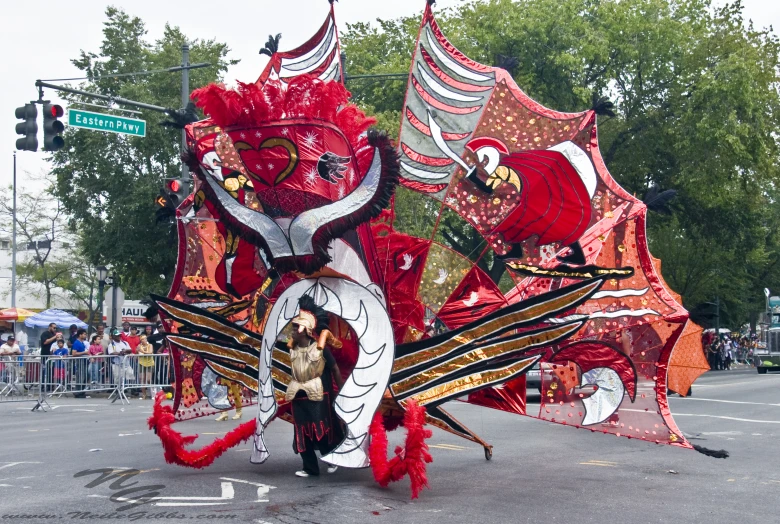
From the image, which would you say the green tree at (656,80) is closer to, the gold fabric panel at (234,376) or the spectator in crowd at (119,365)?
the spectator in crowd at (119,365)

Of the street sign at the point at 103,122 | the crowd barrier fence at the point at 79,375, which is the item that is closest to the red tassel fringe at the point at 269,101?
the street sign at the point at 103,122

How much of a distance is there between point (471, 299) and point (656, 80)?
2342cm

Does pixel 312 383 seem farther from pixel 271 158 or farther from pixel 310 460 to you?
pixel 271 158

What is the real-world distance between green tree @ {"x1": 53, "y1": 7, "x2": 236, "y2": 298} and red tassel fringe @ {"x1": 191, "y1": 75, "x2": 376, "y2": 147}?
22084mm

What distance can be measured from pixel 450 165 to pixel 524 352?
202 centimetres

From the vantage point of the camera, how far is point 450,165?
31.5 ft

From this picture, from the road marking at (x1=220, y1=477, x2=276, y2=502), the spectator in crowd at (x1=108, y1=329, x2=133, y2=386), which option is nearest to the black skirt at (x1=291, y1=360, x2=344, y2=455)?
the road marking at (x1=220, y1=477, x2=276, y2=502)

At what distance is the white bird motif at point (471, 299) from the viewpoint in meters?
9.99

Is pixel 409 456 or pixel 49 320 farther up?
pixel 49 320

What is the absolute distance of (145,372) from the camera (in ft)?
68.0

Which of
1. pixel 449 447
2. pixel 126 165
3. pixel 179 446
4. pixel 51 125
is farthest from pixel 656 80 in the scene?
pixel 179 446

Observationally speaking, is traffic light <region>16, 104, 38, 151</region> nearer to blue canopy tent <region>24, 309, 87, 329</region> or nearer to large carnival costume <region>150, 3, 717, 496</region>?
large carnival costume <region>150, 3, 717, 496</region>

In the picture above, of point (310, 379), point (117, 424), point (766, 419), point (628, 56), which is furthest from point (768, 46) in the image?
point (310, 379)

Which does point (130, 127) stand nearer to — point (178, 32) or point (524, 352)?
point (524, 352)
